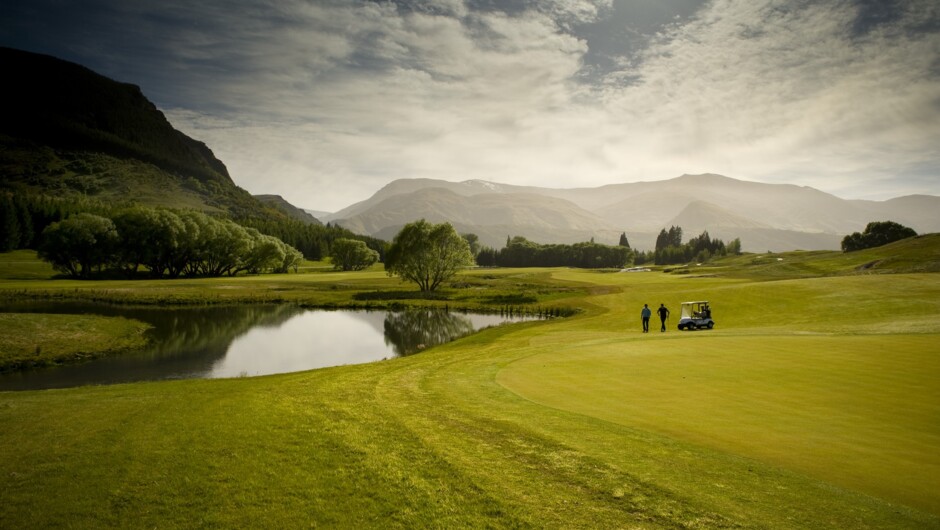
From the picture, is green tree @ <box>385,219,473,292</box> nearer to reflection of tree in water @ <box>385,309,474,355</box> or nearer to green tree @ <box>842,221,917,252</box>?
reflection of tree in water @ <box>385,309,474,355</box>

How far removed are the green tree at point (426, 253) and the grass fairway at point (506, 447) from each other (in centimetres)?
Answer: 6449

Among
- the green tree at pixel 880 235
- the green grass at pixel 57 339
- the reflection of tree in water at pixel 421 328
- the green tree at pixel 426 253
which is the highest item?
the green tree at pixel 880 235

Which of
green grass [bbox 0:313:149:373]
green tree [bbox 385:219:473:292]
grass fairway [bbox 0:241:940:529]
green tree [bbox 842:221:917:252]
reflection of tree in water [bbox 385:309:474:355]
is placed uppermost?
green tree [bbox 842:221:917:252]

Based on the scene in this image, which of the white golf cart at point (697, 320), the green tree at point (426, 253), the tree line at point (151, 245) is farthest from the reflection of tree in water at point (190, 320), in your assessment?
the tree line at point (151, 245)

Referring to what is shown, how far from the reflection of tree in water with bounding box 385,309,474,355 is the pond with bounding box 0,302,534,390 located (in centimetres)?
11

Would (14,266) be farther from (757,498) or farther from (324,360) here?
(757,498)

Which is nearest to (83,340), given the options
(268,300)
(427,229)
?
(268,300)

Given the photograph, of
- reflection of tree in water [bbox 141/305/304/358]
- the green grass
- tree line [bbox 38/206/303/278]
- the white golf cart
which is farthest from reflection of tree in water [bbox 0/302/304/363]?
tree line [bbox 38/206/303/278]

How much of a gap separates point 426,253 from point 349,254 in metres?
82.8

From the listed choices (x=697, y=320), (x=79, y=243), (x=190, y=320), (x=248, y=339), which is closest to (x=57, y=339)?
(x=248, y=339)

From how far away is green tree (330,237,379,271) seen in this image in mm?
162125

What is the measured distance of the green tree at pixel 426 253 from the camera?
8862cm

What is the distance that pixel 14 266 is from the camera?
107938mm

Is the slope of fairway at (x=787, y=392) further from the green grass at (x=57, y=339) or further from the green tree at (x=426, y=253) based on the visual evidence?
the green tree at (x=426, y=253)
